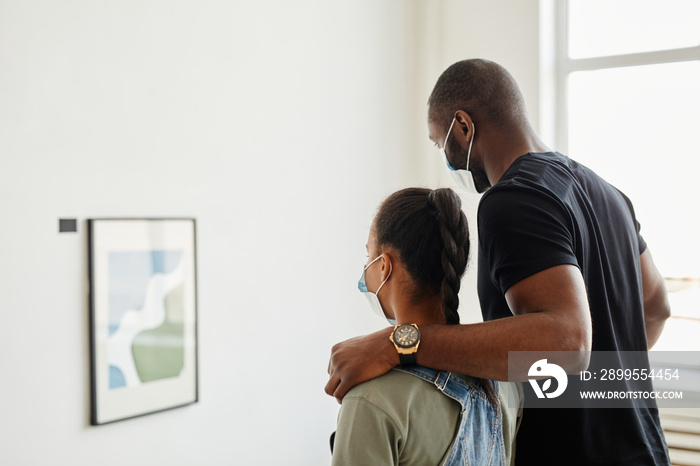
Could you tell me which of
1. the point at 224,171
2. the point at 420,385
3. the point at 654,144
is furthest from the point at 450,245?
the point at 654,144

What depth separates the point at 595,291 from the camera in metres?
1.30

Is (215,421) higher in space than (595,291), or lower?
lower

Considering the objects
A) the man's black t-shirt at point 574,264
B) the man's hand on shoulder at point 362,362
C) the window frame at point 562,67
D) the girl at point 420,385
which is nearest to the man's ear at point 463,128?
the man's black t-shirt at point 574,264

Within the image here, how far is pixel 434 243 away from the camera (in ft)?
3.74

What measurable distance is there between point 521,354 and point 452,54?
2717 millimetres

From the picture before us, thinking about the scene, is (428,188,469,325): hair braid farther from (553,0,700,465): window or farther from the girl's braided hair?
(553,0,700,465): window

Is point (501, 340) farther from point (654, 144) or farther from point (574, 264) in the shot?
point (654, 144)

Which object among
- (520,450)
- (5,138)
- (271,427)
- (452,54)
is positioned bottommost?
(271,427)

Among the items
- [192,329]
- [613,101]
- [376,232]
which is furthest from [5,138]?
[613,101]

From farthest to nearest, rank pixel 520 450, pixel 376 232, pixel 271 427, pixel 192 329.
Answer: pixel 271 427 < pixel 192 329 < pixel 520 450 < pixel 376 232

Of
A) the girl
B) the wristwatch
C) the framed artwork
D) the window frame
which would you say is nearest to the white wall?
the framed artwork

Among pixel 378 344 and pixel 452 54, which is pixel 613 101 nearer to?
pixel 452 54

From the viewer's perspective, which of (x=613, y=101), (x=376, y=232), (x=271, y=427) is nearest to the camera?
(x=376, y=232)

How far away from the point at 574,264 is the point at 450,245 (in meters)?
0.22
